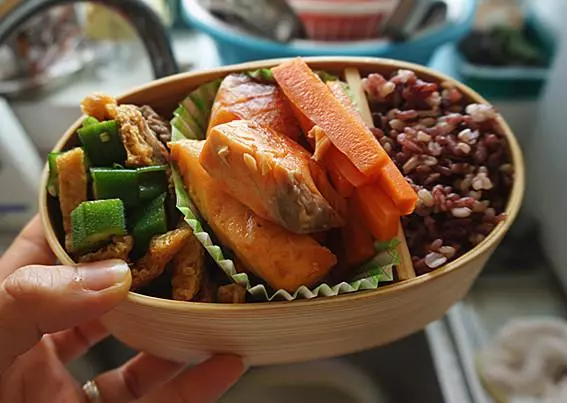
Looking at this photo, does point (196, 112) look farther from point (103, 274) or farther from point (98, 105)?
point (103, 274)

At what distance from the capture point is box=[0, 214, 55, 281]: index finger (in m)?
0.86

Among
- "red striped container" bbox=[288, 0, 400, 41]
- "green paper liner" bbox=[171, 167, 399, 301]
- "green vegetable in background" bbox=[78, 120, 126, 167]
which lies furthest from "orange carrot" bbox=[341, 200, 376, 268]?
"red striped container" bbox=[288, 0, 400, 41]

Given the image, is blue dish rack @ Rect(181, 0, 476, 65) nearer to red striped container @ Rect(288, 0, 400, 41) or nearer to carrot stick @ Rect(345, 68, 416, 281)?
red striped container @ Rect(288, 0, 400, 41)

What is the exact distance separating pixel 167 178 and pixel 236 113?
9 cm

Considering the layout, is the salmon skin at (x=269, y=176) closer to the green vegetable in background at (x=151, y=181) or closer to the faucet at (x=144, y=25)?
the green vegetable in background at (x=151, y=181)

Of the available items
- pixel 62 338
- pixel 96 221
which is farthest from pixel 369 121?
pixel 62 338

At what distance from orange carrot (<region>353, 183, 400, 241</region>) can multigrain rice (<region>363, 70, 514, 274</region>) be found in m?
0.05

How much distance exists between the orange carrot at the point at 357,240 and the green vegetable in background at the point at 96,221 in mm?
212

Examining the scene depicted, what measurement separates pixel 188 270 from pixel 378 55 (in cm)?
58

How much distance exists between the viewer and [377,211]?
0.65 meters

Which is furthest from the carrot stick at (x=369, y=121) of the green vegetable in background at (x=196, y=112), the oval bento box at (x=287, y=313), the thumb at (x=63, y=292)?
the thumb at (x=63, y=292)

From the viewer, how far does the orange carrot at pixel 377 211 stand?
2.10 feet

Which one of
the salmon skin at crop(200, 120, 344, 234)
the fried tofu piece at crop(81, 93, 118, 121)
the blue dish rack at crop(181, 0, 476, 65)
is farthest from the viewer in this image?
the blue dish rack at crop(181, 0, 476, 65)

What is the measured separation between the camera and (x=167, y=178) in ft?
2.30
